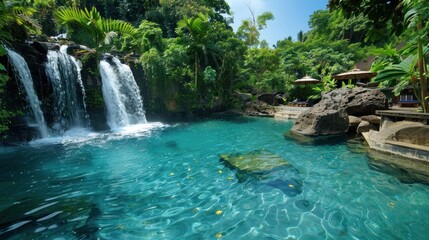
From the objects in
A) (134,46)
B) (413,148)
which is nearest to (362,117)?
(413,148)

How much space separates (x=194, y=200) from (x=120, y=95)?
12.7 metres

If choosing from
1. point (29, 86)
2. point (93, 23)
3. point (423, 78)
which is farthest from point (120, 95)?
point (423, 78)

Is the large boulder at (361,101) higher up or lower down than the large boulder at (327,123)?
higher up

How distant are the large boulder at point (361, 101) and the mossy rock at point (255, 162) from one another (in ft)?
24.2

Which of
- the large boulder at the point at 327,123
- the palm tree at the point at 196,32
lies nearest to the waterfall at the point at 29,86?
the palm tree at the point at 196,32

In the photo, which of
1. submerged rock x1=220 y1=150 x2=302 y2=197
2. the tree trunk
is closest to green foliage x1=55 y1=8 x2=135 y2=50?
submerged rock x1=220 y1=150 x2=302 y2=197

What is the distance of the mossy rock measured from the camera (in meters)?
5.84

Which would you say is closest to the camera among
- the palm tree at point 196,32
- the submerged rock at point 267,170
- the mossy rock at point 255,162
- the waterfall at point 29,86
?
the submerged rock at point 267,170

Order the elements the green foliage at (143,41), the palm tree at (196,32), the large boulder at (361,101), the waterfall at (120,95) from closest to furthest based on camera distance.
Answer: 1. the large boulder at (361,101)
2. the waterfall at (120,95)
3. the green foliage at (143,41)
4. the palm tree at (196,32)

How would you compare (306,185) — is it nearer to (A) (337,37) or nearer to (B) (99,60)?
(B) (99,60)

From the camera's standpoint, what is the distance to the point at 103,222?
3715 millimetres

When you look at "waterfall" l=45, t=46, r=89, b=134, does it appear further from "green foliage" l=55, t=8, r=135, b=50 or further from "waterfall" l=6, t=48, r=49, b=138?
"green foliage" l=55, t=8, r=135, b=50

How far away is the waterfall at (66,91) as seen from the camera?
11.7 m

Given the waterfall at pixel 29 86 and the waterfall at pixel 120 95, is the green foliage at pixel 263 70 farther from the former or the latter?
the waterfall at pixel 29 86
